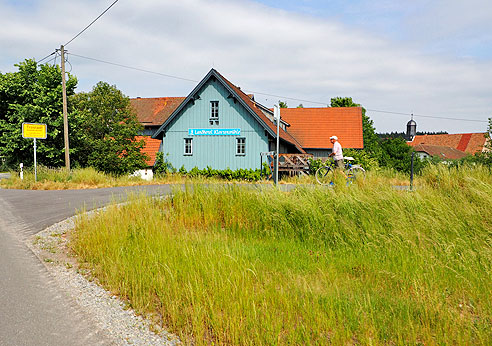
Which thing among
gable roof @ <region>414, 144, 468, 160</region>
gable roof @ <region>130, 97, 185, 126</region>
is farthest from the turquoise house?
gable roof @ <region>414, 144, 468, 160</region>

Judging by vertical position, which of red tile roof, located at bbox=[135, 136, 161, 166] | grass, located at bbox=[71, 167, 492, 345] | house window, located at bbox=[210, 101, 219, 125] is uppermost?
house window, located at bbox=[210, 101, 219, 125]

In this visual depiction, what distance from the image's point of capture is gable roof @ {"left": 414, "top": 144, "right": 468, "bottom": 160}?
309 feet

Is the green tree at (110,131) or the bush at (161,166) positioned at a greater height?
the green tree at (110,131)

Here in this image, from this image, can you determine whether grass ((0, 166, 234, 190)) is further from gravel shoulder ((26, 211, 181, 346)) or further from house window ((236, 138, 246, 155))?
gravel shoulder ((26, 211, 181, 346))

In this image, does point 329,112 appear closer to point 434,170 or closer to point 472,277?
point 434,170

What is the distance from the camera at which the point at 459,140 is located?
113188mm

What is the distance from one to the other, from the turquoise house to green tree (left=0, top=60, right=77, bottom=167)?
7450mm

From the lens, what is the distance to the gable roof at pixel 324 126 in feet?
114

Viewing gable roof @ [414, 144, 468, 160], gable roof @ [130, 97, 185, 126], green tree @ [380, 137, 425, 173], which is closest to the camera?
gable roof @ [130, 97, 185, 126]

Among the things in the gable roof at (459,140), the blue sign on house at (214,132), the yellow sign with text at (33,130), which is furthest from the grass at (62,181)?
the gable roof at (459,140)

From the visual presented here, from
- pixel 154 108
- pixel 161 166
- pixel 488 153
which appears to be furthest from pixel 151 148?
pixel 488 153

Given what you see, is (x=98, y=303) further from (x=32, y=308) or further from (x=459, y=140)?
(x=459, y=140)

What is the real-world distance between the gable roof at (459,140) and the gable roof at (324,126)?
7930cm

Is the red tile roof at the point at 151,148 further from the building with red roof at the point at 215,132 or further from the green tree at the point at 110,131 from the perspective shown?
the green tree at the point at 110,131
